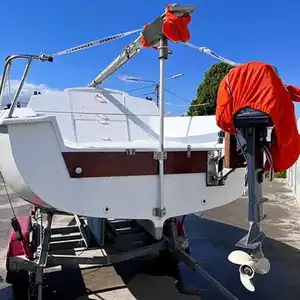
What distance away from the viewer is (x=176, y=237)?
3893 mm

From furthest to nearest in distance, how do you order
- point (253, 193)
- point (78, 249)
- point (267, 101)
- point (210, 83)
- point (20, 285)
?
point (210, 83), point (20, 285), point (78, 249), point (253, 193), point (267, 101)

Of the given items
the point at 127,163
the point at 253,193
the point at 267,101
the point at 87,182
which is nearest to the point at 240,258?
the point at 253,193

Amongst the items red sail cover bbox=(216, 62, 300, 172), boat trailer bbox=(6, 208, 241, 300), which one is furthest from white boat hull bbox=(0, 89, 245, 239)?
red sail cover bbox=(216, 62, 300, 172)

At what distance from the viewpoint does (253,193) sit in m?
2.51

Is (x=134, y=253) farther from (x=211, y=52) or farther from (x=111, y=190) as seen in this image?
(x=211, y=52)

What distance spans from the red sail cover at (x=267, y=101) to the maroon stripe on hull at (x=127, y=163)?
0.77m

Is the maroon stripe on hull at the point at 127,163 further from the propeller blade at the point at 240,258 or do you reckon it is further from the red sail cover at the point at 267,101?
the propeller blade at the point at 240,258

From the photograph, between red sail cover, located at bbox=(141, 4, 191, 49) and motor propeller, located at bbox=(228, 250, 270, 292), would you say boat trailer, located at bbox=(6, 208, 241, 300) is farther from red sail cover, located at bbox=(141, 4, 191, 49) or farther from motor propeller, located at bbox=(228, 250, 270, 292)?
red sail cover, located at bbox=(141, 4, 191, 49)

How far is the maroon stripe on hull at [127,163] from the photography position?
9.64 ft

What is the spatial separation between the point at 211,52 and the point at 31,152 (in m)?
2.05

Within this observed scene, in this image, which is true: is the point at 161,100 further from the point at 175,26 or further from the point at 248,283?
the point at 248,283

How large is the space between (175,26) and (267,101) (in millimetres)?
1017

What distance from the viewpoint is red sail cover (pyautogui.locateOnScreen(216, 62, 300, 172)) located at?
93.5 inches

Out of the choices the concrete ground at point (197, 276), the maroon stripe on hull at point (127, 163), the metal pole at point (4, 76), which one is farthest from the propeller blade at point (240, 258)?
the metal pole at point (4, 76)
